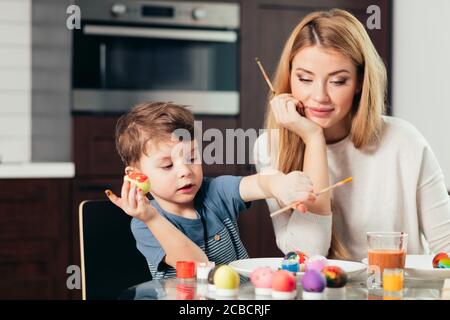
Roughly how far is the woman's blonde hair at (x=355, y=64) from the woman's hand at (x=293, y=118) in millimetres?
82

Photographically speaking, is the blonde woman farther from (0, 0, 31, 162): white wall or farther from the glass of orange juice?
(0, 0, 31, 162): white wall

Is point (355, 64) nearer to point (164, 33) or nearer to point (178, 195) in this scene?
point (178, 195)

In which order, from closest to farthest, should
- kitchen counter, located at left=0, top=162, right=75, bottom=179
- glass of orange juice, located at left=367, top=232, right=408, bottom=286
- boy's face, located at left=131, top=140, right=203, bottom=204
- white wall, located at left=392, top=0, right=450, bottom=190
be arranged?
glass of orange juice, located at left=367, top=232, right=408, bottom=286
boy's face, located at left=131, top=140, right=203, bottom=204
kitchen counter, located at left=0, top=162, right=75, bottom=179
white wall, located at left=392, top=0, right=450, bottom=190

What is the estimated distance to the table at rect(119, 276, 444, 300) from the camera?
110 cm

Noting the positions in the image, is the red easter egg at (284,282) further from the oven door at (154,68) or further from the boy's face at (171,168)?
the oven door at (154,68)

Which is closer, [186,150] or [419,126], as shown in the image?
[186,150]

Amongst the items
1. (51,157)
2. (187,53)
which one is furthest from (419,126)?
(51,157)

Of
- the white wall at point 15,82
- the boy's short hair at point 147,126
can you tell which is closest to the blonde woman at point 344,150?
the boy's short hair at point 147,126

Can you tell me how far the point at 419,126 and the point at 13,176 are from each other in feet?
5.56

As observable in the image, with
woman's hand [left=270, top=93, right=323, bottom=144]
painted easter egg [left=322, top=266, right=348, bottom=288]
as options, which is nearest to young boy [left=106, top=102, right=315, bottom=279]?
woman's hand [left=270, top=93, right=323, bottom=144]

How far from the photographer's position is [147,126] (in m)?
1.50

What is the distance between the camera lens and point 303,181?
1.38 metres

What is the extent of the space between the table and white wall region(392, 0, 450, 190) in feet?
5.98
